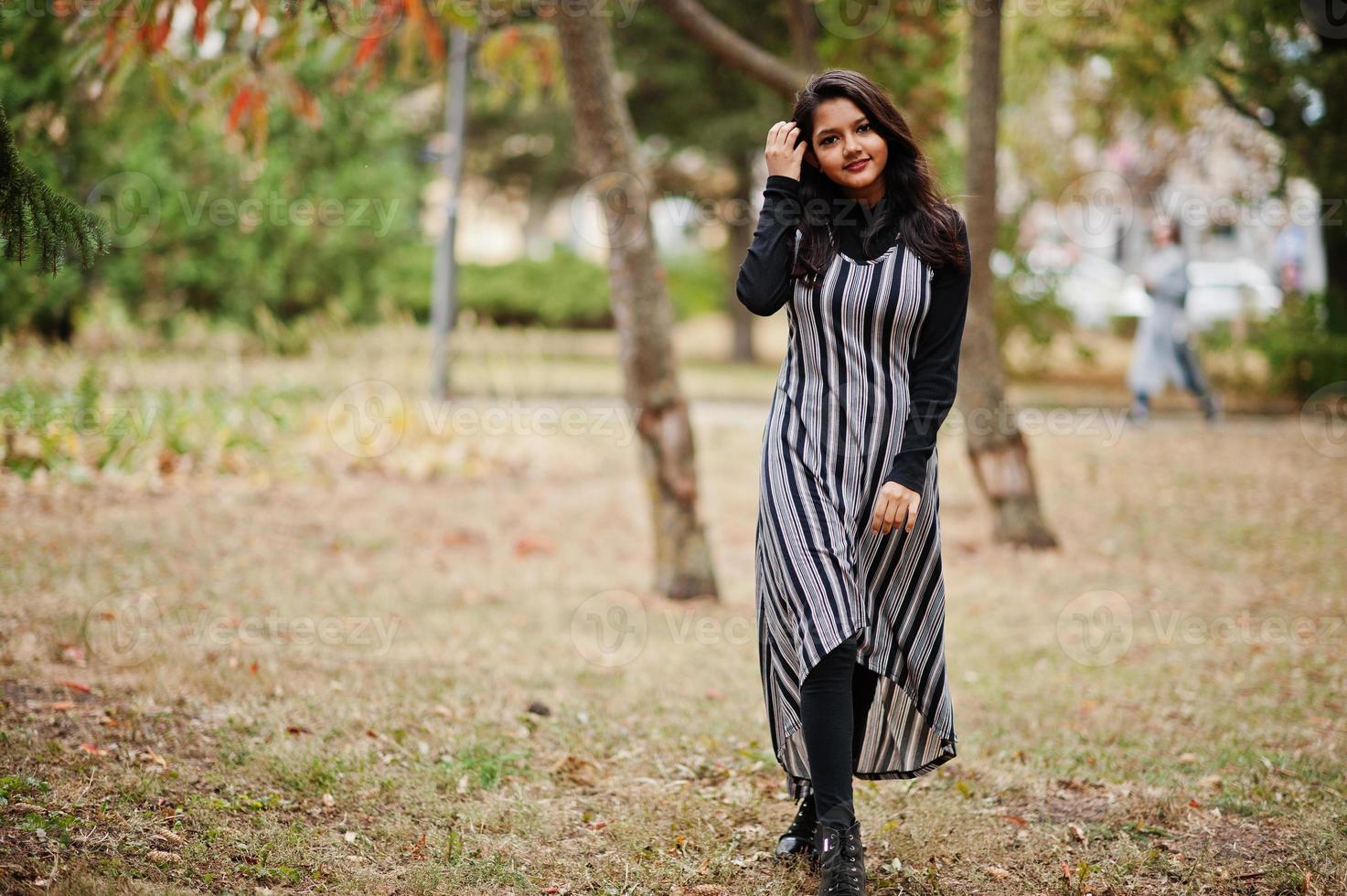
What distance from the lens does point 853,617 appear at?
2740mm

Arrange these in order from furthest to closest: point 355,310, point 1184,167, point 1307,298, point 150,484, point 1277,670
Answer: point 1184,167 → point 355,310 → point 1307,298 → point 150,484 → point 1277,670

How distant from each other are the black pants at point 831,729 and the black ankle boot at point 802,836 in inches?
13.6

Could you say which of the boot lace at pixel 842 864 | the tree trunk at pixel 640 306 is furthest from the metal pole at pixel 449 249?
the boot lace at pixel 842 864

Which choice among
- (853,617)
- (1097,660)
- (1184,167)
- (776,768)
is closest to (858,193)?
(853,617)

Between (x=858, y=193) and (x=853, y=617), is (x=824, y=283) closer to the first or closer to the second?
(x=858, y=193)

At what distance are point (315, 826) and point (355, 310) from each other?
44.2 feet

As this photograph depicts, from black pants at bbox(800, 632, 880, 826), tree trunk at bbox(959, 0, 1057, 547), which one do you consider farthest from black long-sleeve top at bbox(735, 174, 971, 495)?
tree trunk at bbox(959, 0, 1057, 547)

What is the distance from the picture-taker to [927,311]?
9.36 ft

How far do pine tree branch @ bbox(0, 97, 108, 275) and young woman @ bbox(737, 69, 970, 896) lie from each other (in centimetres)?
186

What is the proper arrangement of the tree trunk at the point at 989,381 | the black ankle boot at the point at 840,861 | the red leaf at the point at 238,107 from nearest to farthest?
the black ankle boot at the point at 840,861, the red leaf at the point at 238,107, the tree trunk at the point at 989,381

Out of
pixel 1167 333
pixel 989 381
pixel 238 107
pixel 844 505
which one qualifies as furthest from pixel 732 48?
pixel 1167 333

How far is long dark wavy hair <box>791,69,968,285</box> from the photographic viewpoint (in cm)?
282

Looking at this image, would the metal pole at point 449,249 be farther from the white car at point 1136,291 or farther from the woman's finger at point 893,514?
the white car at point 1136,291

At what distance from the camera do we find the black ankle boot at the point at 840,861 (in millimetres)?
2721
